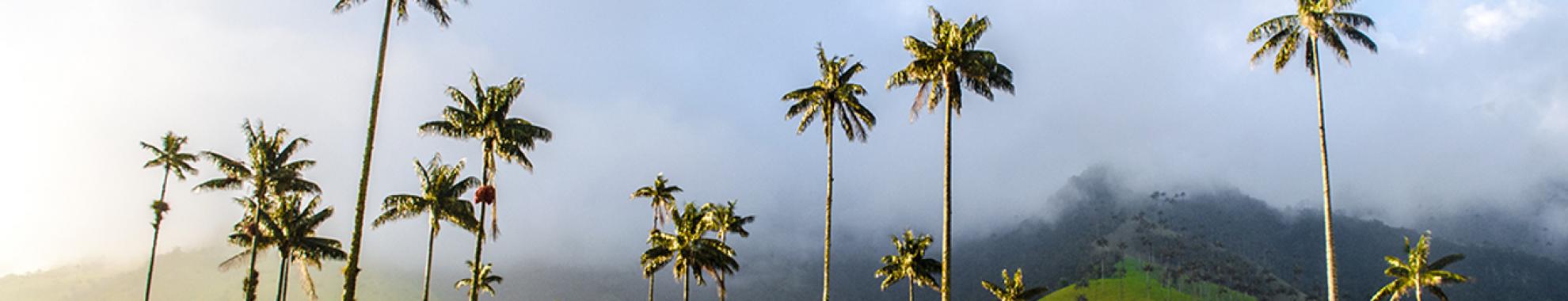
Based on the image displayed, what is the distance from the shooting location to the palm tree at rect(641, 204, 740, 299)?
2088 inches

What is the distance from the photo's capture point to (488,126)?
136ft

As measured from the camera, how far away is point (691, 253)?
174ft

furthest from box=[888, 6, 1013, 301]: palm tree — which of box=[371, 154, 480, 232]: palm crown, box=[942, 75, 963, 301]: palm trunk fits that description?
box=[371, 154, 480, 232]: palm crown

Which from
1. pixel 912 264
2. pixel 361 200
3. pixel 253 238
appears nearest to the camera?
pixel 361 200

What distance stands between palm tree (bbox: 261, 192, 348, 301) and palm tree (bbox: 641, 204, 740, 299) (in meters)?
19.6

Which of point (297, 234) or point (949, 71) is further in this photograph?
point (297, 234)

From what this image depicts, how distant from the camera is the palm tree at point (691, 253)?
53031 millimetres

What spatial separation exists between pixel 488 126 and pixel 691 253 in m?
15.8

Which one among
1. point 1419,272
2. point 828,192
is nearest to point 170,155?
point 828,192

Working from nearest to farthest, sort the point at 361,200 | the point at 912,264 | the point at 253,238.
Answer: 1. the point at 361,200
2. the point at 253,238
3. the point at 912,264

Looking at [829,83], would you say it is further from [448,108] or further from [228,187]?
[228,187]

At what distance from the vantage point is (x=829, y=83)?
43.8 m

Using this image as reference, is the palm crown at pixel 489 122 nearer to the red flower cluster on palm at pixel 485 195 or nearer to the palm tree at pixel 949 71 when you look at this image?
the red flower cluster on palm at pixel 485 195

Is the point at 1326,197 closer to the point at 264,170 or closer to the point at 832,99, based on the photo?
the point at 832,99
